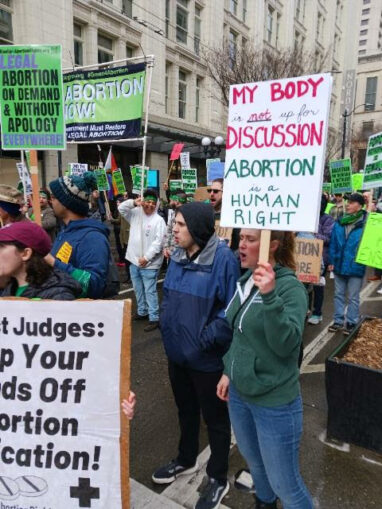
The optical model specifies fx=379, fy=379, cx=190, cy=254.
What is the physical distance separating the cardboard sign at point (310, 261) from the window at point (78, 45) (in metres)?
13.5

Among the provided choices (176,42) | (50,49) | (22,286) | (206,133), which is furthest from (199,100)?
(22,286)

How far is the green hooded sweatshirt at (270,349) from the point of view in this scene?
5.46 feet

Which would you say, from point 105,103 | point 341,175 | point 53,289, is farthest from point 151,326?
point 341,175

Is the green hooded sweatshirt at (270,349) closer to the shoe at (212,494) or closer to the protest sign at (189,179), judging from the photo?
the shoe at (212,494)

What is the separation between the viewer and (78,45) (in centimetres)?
1510

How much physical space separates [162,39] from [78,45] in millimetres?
5013

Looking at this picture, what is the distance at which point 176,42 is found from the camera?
63.7 feet

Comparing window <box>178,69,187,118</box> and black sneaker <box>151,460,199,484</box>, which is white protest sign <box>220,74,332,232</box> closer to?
black sneaker <box>151,460,199,484</box>

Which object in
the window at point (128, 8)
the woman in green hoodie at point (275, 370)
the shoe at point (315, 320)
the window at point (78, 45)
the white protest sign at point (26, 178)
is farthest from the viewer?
the window at point (128, 8)

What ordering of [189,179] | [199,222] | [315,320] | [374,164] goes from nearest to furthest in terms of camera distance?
[199,222] → [374,164] → [315,320] → [189,179]

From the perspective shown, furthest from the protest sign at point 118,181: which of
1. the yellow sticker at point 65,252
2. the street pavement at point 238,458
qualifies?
the yellow sticker at point 65,252

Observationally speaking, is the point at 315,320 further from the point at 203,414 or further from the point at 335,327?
the point at 203,414

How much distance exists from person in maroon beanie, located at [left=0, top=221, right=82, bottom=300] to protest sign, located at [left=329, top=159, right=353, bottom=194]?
21.5 ft

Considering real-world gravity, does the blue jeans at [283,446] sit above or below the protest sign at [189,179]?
below
